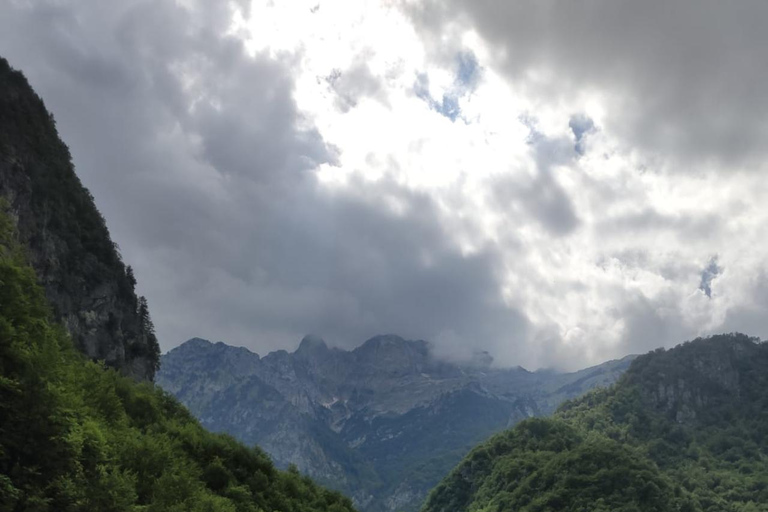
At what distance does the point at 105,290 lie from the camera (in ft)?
333

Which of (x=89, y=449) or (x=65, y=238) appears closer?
(x=89, y=449)

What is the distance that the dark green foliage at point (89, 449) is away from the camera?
2070 centimetres

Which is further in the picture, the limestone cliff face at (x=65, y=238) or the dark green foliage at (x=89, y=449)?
the limestone cliff face at (x=65, y=238)

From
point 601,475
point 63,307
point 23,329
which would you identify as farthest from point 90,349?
point 601,475

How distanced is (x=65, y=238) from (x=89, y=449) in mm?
81658

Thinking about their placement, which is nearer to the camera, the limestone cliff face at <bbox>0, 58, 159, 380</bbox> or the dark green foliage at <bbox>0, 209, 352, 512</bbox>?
the dark green foliage at <bbox>0, 209, 352, 512</bbox>

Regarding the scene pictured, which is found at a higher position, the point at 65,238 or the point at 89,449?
the point at 65,238

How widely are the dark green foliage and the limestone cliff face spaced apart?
1363 inches

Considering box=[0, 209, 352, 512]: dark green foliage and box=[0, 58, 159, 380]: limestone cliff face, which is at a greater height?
box=[0, 58, 159, 380]: limestone cliff face

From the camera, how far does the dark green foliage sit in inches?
815

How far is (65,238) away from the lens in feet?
306

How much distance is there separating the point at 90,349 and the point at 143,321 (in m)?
25.6

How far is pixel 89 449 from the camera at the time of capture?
24500mm

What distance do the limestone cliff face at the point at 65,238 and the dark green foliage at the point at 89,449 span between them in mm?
34623
